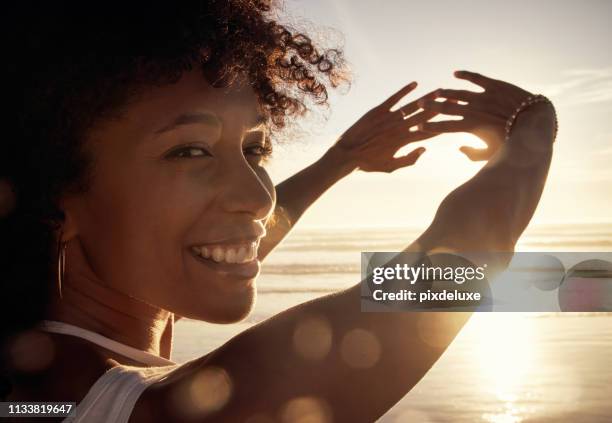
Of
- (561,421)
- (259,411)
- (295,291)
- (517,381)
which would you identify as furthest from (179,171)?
(295,291)

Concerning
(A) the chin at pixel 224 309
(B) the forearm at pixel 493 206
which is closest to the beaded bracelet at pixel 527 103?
(B) the forearm at pixel 493 206

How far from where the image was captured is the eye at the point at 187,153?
6.59 ft

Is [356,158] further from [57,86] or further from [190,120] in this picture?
[57,86]

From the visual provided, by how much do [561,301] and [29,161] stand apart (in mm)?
10358

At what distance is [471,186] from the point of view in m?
1.49

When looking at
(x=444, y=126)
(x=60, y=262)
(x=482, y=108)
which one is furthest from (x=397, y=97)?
(x=60, y=262)

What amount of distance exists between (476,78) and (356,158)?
1.32m

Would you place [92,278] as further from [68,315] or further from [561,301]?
[561,301]

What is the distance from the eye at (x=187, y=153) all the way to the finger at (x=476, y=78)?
3.73 ft

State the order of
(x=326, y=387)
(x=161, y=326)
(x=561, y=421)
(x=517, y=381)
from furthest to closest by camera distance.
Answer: (x=517, y=381), (x=561, y=421), (x=161, y=326), (x=326, y=387)

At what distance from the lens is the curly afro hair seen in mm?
1976

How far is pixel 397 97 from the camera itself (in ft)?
10.9

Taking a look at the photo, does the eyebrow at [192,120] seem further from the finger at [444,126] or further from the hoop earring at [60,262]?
the finger at [444,126]

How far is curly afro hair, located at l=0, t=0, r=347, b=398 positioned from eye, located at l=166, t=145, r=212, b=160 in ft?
0.73
